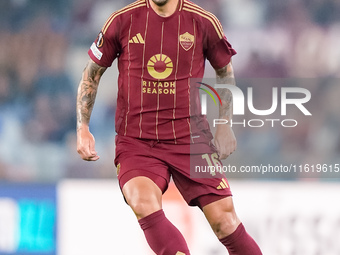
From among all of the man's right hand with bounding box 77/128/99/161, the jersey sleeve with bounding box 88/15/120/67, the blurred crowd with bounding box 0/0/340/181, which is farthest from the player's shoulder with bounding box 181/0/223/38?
the blurred crowd with bounding box 0/0/340/181

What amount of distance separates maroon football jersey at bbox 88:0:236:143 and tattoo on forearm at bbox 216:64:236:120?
24cm

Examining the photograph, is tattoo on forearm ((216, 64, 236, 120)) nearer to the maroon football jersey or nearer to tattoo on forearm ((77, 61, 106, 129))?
the maroon football jersey

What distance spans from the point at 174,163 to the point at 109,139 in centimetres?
317

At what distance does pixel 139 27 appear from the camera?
12.3 feet

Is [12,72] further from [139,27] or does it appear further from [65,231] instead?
[139,27]

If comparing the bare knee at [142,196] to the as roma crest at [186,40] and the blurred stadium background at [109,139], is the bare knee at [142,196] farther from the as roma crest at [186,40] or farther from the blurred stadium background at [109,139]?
the blurred stadium background at [109,139]

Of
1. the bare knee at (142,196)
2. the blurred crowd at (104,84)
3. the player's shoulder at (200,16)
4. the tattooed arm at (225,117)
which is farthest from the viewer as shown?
the blurred crowd at (104,84)

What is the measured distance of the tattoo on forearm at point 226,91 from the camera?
157 inches

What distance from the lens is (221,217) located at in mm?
3711

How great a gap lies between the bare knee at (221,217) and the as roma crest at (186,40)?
2.84ft

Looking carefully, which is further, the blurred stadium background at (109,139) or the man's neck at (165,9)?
the blurred stadium background at (109,139)

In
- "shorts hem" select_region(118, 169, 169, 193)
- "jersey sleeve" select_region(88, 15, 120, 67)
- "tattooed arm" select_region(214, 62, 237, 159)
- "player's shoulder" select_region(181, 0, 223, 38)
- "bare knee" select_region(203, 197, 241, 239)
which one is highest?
"player's shoulder" select_region(181, 0, 223, 38)

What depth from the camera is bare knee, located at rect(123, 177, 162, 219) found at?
11.4 feet

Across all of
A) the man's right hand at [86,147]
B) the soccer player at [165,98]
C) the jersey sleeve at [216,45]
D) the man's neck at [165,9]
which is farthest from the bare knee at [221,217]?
the man's neck at [165,9]
